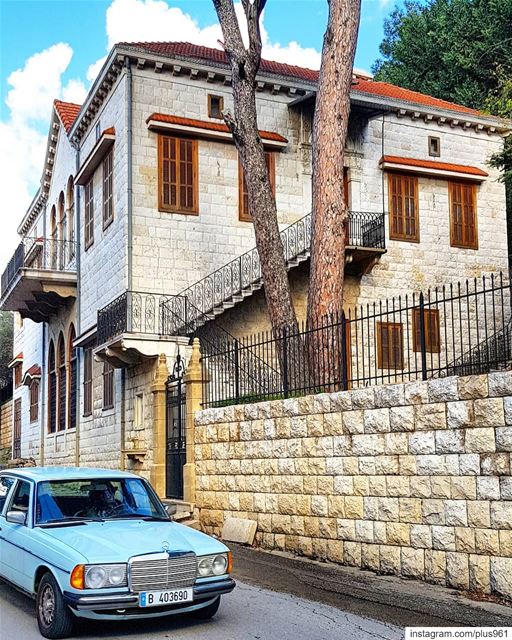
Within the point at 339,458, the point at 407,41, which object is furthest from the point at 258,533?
the point at 407,41

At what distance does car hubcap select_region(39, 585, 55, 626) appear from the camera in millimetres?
7805

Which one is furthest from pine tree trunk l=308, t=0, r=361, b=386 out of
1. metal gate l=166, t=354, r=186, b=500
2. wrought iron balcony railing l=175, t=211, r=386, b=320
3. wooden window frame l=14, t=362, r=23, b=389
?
wooden window frame l=14, t=362, r=23, b=389

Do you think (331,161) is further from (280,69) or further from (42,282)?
(42,282)

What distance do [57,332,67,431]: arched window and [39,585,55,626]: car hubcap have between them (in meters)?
22.6

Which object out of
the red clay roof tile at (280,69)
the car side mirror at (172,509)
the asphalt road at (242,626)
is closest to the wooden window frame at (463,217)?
the red clay roof tile at (280,69)

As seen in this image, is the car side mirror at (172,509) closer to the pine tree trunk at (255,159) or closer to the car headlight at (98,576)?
the pine tree trunk at (255,159)

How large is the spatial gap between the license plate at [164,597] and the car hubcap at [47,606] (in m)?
0.84

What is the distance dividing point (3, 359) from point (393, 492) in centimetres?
4833

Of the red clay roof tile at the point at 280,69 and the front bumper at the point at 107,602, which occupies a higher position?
the red clay roof tile at the point at 280,69

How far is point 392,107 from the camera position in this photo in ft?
83.7

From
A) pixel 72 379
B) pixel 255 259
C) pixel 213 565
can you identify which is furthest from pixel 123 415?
pixel 213 565

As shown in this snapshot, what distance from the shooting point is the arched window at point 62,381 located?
1196 inches

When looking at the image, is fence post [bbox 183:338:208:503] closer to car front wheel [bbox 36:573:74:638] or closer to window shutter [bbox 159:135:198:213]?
window shutter [bbox 159:135:198:213]

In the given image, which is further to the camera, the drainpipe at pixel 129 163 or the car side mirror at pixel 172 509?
the drainpipe at pixel 129 163
